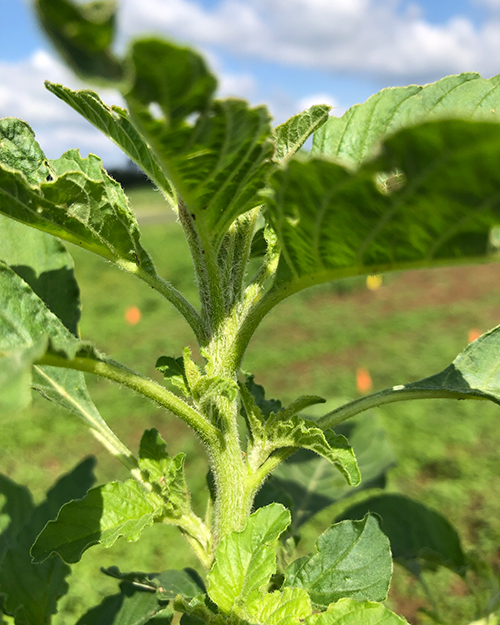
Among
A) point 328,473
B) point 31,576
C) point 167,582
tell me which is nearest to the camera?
point 167,582

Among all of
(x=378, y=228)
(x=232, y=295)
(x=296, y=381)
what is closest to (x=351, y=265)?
(x=378, y=228)

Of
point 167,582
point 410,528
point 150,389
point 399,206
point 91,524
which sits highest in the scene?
point 399,206

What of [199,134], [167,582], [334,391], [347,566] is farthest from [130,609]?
[334,391]

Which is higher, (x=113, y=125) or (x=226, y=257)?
(x=113, y=125)

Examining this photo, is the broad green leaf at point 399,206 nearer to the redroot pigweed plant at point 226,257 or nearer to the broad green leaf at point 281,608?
the redroot pigweed plant at point 226,257

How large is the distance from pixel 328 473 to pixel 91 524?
0.79 meters

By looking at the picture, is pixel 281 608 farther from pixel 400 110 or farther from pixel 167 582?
pixel 400 110

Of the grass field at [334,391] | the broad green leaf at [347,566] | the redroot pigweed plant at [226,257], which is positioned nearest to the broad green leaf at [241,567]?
the redroot pigweed plant at [226,257]

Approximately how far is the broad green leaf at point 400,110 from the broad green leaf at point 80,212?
29 cm

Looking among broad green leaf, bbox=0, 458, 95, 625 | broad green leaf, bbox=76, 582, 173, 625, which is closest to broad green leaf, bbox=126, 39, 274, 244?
broad green leaf, bbox=76, 582, 173, 625

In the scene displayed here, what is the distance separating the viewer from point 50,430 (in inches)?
205

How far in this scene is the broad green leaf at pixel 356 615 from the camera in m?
0.62

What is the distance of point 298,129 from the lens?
0.72 m

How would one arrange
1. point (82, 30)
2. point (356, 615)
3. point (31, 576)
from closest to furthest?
1. point (82, 30)
2. point (356, 615)
3. point (31, 576)
